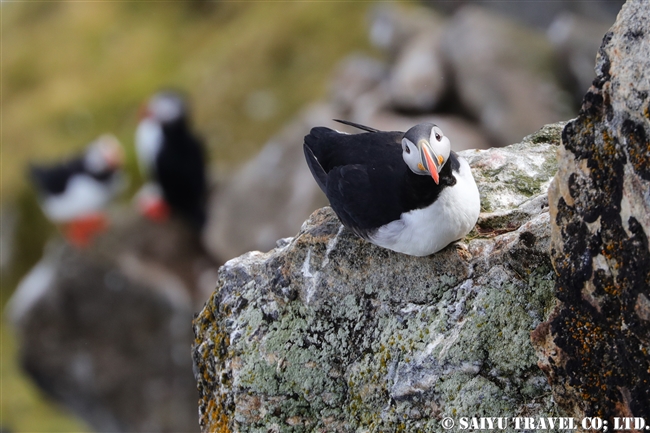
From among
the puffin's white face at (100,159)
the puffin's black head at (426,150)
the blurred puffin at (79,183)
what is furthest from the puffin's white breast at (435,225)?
the puffin's white face at (100,159)

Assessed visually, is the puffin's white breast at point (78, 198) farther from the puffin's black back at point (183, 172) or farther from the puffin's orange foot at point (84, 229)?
the puffin's black back at point (183, 172)

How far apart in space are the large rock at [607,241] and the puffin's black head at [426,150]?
75cm

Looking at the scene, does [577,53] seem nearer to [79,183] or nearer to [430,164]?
[430,164]

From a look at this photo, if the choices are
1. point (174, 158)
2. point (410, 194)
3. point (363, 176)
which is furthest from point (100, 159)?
point (410, 194)

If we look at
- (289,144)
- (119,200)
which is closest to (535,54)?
(289,144)

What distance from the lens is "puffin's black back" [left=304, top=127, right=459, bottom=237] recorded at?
13.4 ft

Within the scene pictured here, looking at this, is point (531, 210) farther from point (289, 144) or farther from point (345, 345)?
point (289, 144)

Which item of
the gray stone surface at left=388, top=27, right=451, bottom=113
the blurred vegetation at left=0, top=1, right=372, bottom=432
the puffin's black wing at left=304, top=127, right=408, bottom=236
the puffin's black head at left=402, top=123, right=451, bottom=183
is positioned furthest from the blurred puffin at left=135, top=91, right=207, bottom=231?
the puffin's black head at left=402, top=123, right=451, bottom=183

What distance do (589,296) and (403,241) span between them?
124cm

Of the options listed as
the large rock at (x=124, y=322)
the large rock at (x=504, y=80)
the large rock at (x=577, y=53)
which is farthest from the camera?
the large rock at (x=124, y=322)

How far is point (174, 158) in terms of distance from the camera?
49.2 feet

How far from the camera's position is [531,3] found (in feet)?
57.5

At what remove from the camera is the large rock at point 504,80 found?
1210 cm

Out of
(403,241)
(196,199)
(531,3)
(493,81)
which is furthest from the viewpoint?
(531,3)
